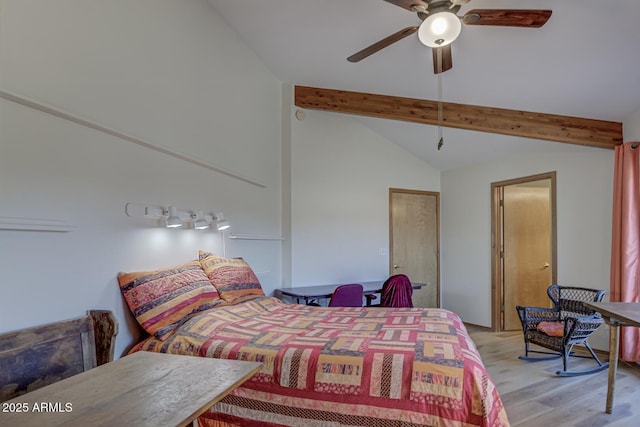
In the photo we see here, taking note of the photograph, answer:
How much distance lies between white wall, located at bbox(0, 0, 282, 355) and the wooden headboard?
0.08 metres

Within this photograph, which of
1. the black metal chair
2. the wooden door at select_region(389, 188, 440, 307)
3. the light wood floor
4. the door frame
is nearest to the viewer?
the light wood floor

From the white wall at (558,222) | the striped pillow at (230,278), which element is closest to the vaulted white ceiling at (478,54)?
the white wall at (558,222)

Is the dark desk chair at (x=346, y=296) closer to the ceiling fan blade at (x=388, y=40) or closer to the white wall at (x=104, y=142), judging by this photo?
the white wall at (x=104, y=142)

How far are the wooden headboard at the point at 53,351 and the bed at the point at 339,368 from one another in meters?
0.21

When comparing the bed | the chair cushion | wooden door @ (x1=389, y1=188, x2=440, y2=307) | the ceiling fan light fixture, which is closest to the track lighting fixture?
the bed

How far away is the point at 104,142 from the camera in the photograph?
1.91 meters

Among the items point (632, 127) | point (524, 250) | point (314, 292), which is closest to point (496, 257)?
point (524, 250)

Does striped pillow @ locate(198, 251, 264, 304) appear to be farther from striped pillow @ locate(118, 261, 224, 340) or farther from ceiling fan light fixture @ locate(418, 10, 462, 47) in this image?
ceiling fan light fixture @ locate(418, 10, 462, 47)

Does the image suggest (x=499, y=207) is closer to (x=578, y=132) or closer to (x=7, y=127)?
(x=578, y=132)

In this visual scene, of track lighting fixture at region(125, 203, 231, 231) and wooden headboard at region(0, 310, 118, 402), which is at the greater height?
track lighting fixture at region(125, 203, 231, 231)

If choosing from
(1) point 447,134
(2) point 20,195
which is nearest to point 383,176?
(1) point 447,134

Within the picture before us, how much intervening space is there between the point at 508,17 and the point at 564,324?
2.88 metres

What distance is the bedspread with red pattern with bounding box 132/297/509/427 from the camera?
4.75 feet

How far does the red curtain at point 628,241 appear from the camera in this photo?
325 cm
